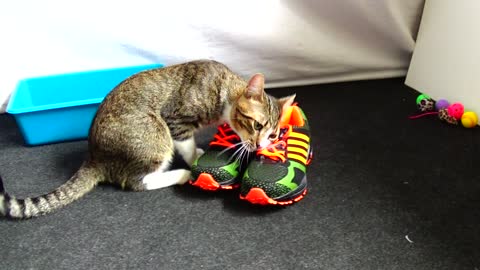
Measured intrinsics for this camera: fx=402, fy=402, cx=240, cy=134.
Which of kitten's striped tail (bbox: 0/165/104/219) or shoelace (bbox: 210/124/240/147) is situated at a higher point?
shoelace (bbox: 210/124/240/147)

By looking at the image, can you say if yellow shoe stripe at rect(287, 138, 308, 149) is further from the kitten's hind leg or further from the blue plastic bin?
the blue plastic bin

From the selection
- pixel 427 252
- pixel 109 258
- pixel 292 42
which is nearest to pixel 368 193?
pixel 427 252

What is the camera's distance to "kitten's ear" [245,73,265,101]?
1363 mm

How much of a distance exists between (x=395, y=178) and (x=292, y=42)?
41.2 inches

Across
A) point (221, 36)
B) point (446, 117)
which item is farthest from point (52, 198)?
point (446, 117)

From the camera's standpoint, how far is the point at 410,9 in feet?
7.61

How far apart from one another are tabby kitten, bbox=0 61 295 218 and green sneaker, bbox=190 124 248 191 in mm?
65

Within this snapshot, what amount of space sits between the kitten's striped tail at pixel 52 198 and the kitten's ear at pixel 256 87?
619 mm

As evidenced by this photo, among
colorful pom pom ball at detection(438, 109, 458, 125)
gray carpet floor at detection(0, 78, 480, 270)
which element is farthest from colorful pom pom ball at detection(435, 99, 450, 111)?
gray carpet floor at detection(0, 78, 480, 270)

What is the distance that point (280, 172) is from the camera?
4.45 feet

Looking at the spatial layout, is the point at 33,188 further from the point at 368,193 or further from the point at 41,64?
the point at 368,193

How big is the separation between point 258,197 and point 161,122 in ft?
1.54

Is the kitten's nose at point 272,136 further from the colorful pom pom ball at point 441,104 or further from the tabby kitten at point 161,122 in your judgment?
the colorful pom pom ball at point 441,104

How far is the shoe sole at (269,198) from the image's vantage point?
131 centimetres
